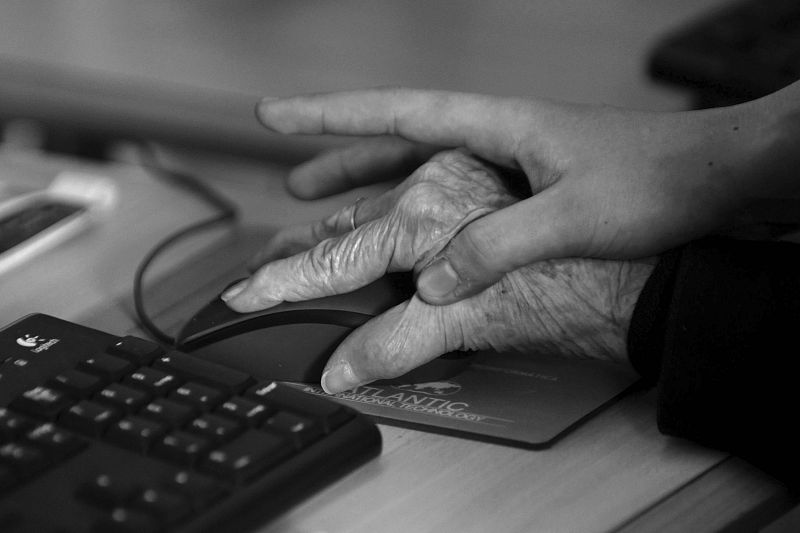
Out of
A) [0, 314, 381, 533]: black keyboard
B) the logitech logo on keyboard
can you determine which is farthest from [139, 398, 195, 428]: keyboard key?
the logitech logo on keyboard

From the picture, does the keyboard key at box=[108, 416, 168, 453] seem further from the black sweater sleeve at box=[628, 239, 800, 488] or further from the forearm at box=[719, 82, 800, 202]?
the forearm at box=[719, 82, 800, 202]

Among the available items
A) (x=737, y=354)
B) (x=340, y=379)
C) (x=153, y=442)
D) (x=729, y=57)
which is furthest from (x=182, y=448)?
(x=729, y=57)

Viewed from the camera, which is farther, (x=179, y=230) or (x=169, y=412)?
(x=179, y=230)

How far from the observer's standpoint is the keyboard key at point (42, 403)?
0.52m

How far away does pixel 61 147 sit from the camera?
3.43 feet

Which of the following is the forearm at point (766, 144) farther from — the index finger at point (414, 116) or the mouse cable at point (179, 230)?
the mouse cable at point (179, 230)

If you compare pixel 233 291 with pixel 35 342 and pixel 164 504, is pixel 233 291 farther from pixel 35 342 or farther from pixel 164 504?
pixel 164 504

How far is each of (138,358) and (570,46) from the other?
2.27ft

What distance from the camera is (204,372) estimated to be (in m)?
0.56

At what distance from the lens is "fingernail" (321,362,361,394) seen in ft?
2.05

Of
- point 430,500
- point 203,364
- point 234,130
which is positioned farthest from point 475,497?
point 234,130

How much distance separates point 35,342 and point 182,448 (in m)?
0.16

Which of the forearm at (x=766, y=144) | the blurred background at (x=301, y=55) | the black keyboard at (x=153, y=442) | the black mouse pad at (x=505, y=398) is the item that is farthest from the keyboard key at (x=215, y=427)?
the blurred background at (x=301, y=55)

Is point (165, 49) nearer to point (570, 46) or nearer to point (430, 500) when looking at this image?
point (570, 46)
